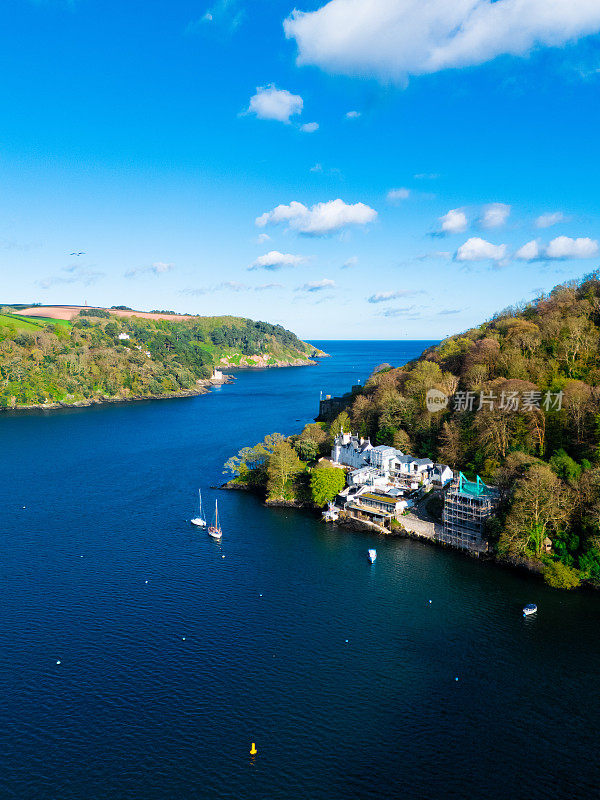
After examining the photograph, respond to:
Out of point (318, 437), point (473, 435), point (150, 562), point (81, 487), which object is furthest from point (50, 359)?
point (473, 435)

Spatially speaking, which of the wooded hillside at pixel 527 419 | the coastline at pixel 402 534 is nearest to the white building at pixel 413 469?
the wooded hillside at pixel 527 419

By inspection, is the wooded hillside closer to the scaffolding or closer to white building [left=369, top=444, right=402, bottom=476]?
the scaffolding

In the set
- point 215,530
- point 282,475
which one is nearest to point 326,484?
point 282,475

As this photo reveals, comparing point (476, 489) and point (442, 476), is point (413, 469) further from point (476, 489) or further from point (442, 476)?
point (476, 489)

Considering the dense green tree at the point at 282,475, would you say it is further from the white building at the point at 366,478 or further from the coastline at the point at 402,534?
the white building at the point at 366,478

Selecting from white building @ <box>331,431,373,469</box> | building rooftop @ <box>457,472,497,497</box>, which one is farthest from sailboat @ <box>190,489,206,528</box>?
building rooftop @ <box>457,472,497,497</box>

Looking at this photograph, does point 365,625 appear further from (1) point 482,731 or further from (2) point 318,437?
(2) point 318,437
